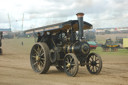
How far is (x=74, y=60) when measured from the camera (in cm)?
641

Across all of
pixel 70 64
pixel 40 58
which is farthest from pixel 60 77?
pixel 40 58

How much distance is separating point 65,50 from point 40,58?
1.17m

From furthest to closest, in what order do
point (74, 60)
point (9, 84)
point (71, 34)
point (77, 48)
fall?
point (71, 34), point (77, 48), point (74, 60), point (9, 84)

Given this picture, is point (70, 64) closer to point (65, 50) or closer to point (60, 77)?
point (60, 77)

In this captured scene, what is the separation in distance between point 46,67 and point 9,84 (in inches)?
85.0

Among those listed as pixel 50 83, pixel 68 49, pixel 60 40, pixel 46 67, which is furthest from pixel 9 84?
pixel 60 40

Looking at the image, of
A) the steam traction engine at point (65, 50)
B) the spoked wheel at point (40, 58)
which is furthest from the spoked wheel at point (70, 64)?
the spoked wheel at point (40, 58)

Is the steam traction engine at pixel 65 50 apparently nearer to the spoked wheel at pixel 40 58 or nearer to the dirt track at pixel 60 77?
the spoked wheel at pixel 40 58

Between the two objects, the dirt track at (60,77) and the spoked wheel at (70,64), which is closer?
the dirt track at (60,77)

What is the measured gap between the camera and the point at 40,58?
7859mm

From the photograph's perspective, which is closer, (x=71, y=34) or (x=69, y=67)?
(x=69, y=67)

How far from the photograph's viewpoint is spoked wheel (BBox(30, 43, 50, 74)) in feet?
24.1

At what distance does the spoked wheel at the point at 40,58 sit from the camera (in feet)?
24.1

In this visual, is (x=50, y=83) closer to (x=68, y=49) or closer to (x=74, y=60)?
(x=74, y=60)
